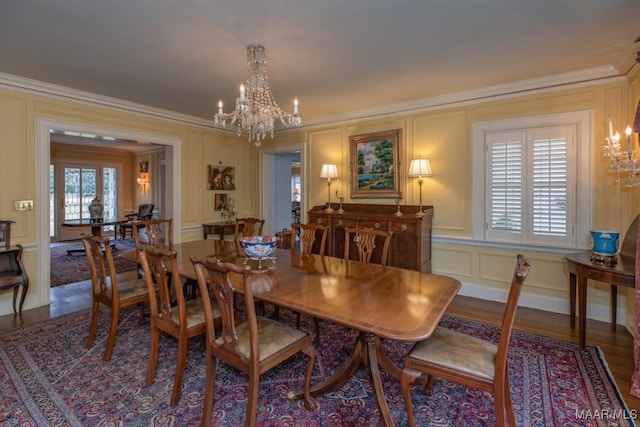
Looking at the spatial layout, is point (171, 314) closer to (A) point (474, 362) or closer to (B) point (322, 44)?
(A) point (474, 362)

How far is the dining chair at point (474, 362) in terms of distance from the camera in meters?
1.46

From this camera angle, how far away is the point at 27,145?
352cm

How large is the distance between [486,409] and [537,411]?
0.96 feet

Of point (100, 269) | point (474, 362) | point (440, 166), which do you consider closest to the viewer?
point (474, 362)

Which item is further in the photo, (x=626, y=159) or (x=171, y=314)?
(x=626, y=159)

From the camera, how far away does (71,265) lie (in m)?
5.58

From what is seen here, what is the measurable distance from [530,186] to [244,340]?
135 inches

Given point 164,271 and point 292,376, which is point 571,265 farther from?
point 164,271

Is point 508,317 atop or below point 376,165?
below

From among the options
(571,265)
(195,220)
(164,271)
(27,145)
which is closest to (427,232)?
(571,265)

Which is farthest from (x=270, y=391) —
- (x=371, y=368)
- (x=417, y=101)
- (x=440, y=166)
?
(x=417, y=101)

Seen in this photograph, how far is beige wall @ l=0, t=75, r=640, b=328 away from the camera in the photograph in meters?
3.21

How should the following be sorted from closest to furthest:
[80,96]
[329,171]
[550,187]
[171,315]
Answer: [171,315] → [550,187] → [80,96] → [329,171]

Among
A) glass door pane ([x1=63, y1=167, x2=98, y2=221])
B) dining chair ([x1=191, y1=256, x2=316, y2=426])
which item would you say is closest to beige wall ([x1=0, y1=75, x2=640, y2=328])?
dining chair ([x1=191, y1=256, x2=316, y2=426])
